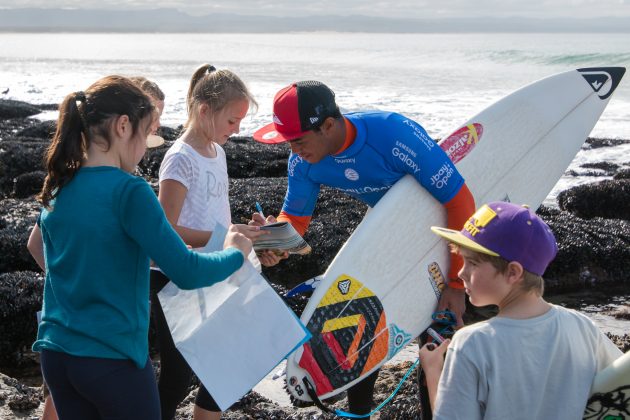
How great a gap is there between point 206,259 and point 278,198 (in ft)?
19.3

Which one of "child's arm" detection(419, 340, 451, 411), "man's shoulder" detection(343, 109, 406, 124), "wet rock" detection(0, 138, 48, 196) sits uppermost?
"man's shoulder" detection(343, 109, 406, 124)

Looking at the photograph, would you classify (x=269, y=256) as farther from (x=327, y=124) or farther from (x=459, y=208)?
(x=459, y=208)

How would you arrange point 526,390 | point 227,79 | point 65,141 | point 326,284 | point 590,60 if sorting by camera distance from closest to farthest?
point 526,390 < point 65,141 < point 227,79 < point 326,284 < point 590,60


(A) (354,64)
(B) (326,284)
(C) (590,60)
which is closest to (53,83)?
(A) (354,64)

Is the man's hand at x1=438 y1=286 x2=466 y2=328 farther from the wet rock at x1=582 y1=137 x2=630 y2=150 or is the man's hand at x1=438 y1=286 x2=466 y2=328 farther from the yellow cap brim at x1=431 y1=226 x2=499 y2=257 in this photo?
the wet rock at x1=582 y1=137 x2=630 y2=150

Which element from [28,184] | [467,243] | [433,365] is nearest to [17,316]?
[433,365]

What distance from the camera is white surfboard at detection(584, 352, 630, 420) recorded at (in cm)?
181

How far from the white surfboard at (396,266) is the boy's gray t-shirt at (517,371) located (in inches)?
49.4

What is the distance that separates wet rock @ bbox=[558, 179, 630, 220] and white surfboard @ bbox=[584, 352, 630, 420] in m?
6.77

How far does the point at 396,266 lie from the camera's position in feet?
10.9

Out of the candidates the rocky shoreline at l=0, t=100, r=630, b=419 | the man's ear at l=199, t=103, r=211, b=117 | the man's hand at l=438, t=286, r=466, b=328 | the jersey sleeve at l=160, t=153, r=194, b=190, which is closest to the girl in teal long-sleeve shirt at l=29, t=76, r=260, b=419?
the jersey sleeve at l=160, t=153, r=194, b=190

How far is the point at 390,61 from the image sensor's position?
169ft

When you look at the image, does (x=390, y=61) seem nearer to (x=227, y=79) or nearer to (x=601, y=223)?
(x=601, y=223)

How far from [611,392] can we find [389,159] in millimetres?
1329
